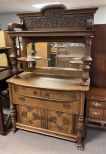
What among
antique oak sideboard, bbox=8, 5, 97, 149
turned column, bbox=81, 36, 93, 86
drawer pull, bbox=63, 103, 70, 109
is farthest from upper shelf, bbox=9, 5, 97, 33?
drawer pull, bbox=63, 103, 70, 109

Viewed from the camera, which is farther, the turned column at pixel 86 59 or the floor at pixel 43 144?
the floor at pixel 43 144

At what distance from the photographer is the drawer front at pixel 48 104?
1782 mm

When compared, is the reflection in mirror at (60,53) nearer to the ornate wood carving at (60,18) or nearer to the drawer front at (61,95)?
the ornate wood carving at (60,18)

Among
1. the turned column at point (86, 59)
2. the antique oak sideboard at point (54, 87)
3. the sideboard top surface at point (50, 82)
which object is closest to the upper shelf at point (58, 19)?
the antique oak sideboard at point (54, 87)

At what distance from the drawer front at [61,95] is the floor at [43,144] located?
0.69 metres

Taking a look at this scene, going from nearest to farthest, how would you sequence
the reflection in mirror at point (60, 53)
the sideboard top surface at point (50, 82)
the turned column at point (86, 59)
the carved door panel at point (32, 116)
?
1. the turned column at point (86, 59)
2. the sideboard top surface at point (50, 82)
3. the carved door panel at point (32, 116)
4. the reflection in mirror at point (60, 53)

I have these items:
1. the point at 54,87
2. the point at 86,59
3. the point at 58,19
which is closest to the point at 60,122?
the point at 54,87

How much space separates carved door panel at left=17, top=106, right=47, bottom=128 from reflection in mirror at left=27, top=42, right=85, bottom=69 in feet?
2.33

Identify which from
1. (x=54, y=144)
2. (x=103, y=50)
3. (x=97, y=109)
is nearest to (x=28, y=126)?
(x=54, y=144)

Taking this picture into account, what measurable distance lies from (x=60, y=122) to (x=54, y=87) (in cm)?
52

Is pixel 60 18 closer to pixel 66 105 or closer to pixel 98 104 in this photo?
pixel 66 105

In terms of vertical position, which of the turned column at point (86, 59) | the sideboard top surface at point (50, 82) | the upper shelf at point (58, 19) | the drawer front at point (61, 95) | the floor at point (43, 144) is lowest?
the floor at point (43, 144)

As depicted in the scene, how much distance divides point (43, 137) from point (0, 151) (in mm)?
596

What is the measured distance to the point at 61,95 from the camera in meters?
1.76
